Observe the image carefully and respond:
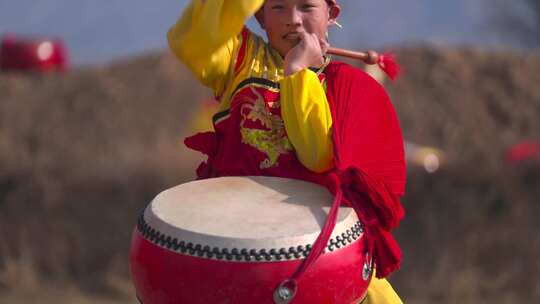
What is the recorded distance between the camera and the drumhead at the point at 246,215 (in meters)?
1.71

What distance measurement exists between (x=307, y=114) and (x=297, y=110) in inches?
0.9

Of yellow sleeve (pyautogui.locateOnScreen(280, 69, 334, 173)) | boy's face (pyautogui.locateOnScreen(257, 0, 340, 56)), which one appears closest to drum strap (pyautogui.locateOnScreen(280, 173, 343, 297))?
yellow sleeve (pyautogui.locateOnScreen(280, 69, 334, 173))

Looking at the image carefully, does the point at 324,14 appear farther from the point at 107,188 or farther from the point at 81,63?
the point at 81,63

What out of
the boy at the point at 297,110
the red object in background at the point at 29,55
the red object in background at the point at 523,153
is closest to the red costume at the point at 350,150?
the boy at the point at 297,110

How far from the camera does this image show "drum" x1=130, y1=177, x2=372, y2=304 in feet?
5.61

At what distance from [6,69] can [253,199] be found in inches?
310

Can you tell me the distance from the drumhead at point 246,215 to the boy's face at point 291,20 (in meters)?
0.31

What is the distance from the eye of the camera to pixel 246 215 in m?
1.79

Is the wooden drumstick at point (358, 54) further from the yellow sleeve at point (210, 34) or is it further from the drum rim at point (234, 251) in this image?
the drum rim at point (234, 251)

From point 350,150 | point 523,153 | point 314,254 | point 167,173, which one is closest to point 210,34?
point 350,150

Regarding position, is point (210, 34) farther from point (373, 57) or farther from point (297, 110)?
point (373, 57)

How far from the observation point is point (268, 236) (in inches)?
67.4

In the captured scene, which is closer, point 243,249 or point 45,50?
point 243,249

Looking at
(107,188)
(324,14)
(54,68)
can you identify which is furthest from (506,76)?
(324,14)
